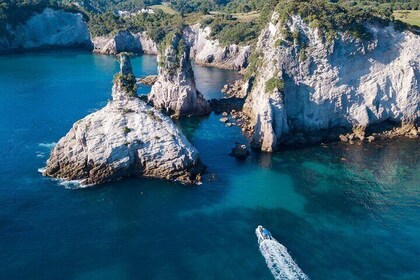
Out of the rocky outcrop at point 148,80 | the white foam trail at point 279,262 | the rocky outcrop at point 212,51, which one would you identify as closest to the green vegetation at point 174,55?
the rocky outcrop at point 148,80

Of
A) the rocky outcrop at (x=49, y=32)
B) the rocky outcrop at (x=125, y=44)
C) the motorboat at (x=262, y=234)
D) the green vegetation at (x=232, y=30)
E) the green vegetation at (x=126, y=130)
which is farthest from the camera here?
the rocky outcrop at (x=125, y=44)

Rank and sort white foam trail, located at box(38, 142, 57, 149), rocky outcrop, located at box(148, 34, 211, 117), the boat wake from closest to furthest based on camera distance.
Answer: the boat wake, white foam trail, located at box(38, 142, 57, 149), rocky outcrop, located at box(148, 34, 211, 117)

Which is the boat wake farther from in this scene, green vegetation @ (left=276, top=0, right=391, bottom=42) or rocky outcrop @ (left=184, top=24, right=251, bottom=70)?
rocky outcrop @ (left=184, top=24, right=251, bottom=70)

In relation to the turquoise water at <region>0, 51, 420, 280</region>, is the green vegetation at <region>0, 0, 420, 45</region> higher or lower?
higher

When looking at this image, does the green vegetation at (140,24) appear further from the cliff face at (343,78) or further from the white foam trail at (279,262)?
the white foam trail at (279,262)

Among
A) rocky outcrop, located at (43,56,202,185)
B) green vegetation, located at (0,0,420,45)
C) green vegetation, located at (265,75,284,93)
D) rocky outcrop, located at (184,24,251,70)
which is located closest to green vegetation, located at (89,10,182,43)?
green vegetation, located at (0,0,420,45)

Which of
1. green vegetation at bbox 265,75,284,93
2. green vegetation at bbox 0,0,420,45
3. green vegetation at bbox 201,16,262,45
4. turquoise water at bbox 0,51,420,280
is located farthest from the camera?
green vegetation at bbox 201,16,262,45

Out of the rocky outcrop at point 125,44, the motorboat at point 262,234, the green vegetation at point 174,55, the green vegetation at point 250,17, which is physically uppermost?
the green vegetation at point 250,17

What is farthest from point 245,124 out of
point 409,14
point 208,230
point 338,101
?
point 409,14
